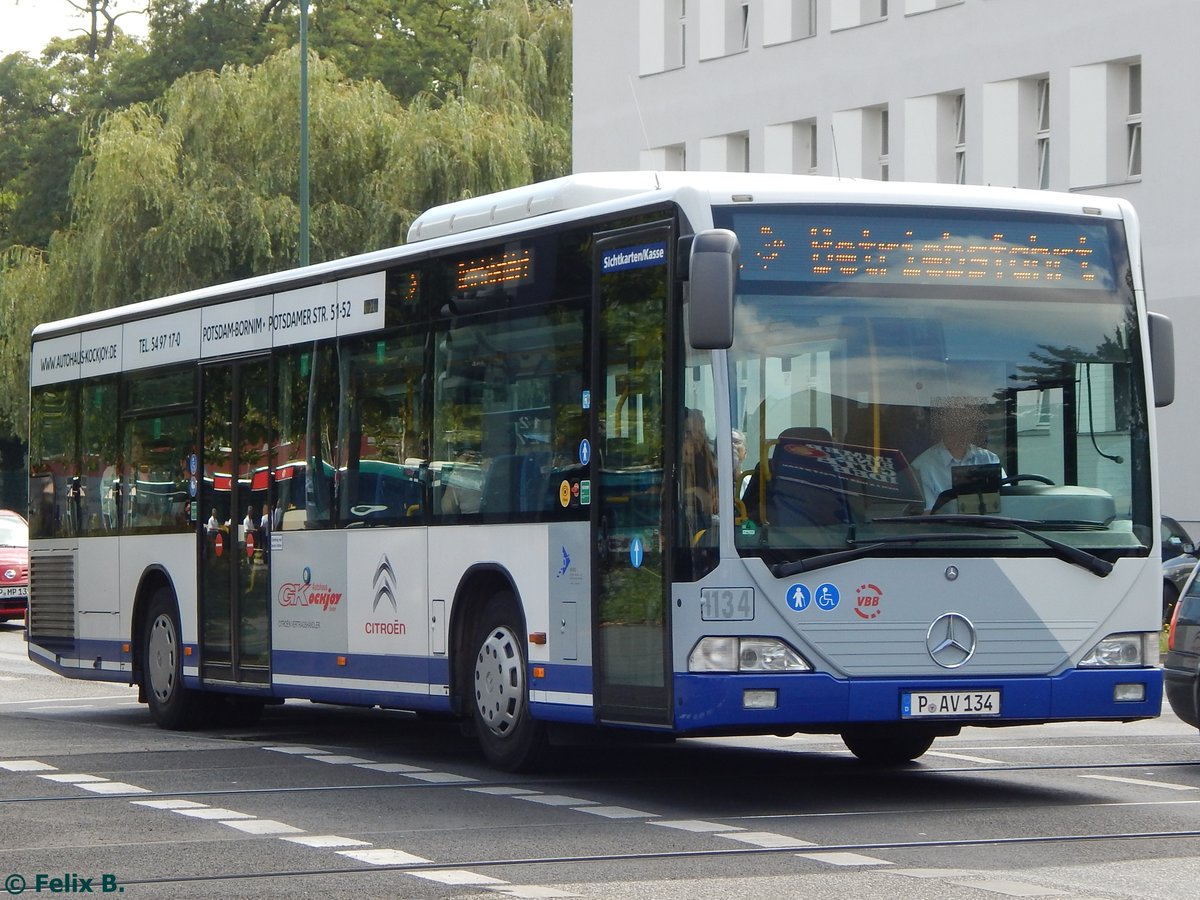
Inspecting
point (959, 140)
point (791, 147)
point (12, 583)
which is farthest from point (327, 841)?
point (791, 147)

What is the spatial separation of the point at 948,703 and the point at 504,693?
270 cm

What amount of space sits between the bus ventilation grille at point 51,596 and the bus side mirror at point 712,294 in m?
9.42

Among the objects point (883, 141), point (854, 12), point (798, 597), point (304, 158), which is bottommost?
point (798, 597)

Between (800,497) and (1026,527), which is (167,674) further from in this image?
(1026,527)

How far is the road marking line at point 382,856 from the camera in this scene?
9.57 m

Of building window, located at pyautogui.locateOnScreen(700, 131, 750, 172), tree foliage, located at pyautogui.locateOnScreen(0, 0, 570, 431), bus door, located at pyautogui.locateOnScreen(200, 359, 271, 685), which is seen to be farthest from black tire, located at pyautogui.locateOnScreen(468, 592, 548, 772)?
building window, located at pyautogui.locateOnScreen(700, 131, 750, 172)

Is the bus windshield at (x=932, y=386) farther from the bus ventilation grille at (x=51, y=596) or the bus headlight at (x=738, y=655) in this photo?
the bus ventilation grille at (x=51, y=596)

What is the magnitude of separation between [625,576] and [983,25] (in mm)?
27964

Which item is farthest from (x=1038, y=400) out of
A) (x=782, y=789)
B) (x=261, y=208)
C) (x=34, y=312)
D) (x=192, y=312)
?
(x=34, y=312)

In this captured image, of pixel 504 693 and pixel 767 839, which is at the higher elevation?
pixel 504 693

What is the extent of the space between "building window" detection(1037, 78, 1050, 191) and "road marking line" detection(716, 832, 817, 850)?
27692 mm

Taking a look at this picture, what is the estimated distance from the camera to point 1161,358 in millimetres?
12336

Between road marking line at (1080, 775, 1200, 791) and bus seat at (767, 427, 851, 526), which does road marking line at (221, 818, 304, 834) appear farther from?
road marking line at (1080, 775, 1200, 791)

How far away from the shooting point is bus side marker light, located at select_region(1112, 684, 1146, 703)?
462 inches
